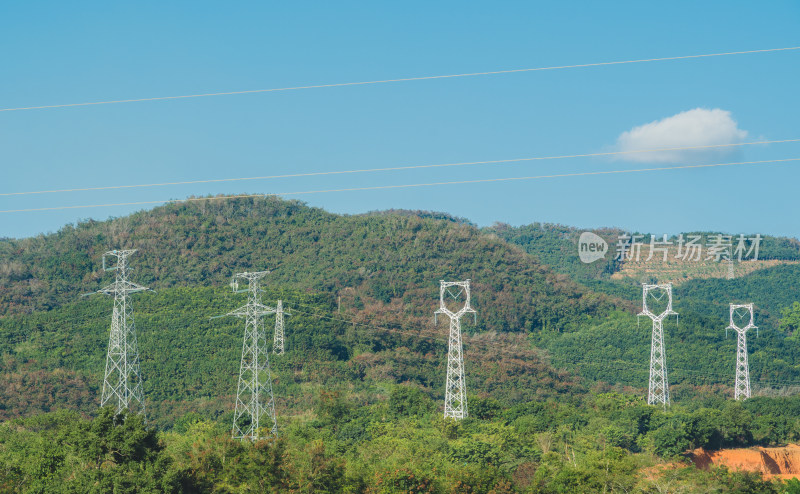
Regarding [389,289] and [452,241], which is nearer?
[389,289]

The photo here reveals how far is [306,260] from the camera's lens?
92.4 m

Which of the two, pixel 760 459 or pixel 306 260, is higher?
pixel 306 260

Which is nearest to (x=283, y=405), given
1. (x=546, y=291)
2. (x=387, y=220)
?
(x=546, y=291)

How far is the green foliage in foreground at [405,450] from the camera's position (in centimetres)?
2722

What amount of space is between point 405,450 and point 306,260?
56.8m

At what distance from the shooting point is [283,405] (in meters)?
54.7

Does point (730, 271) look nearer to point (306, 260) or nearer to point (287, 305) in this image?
point (306, 260)

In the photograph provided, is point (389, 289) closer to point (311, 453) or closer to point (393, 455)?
point (393, 455)

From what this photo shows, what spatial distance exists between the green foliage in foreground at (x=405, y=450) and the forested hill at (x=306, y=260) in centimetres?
3023

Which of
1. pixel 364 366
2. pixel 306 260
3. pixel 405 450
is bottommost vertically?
pixel 405 450

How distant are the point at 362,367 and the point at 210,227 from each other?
3628 centimetres

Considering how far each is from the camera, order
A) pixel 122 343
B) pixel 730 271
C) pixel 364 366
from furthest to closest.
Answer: pixel 730 271
pixel 364 366
pixel 122 343

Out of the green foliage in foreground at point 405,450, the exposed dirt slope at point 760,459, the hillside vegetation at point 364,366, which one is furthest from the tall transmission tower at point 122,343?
the exposed dirt slope at point 760,459

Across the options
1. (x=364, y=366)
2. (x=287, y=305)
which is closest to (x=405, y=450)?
(x=364, y=366)
